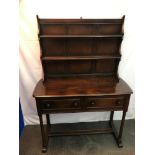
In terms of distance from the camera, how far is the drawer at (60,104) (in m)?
1.71

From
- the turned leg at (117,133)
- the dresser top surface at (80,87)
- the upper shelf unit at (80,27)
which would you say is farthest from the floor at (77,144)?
the upper shelf unit at (80,27)

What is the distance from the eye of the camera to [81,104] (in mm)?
1750

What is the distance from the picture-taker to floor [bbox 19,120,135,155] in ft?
6.43

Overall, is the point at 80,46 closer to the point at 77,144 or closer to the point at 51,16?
the point at 51,16

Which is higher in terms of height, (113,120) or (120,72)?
(120,72)

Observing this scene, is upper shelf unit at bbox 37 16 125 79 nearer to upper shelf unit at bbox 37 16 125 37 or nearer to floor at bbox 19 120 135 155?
upper shelf unit at bbox 37 16 125 37

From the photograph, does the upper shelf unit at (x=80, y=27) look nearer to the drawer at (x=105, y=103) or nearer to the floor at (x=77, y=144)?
the drawer at (x=105, y=103)

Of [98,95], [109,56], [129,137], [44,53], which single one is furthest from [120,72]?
[44,53]

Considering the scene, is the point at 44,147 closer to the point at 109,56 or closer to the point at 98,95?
the point at 98,95

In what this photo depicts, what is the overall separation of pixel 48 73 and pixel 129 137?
1.27m

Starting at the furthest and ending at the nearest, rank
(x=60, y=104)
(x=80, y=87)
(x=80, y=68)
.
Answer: (x=80, y=68), (x=80, y=87), (x=60, y=104)

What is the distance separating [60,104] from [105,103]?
0.45m

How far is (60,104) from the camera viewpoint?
173cm

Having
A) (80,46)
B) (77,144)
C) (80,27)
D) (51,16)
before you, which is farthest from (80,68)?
(77,144)
